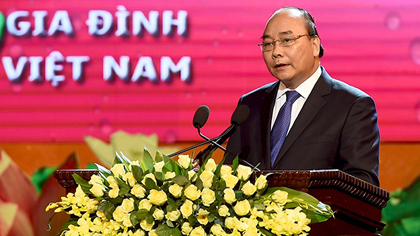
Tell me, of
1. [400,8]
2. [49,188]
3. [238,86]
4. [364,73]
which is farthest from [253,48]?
[49,188]

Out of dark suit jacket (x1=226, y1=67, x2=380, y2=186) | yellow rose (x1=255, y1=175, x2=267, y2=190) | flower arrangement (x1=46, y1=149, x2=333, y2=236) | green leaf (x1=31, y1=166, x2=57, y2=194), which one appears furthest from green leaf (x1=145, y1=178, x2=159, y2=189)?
green leaf (x1=31, y1=166, x2=57, y2=194)

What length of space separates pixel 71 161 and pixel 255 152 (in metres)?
1.96

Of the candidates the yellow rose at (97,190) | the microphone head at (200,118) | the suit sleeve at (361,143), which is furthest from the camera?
the suit sleeve at (361,143)

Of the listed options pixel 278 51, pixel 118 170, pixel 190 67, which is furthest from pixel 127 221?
pixel 190 67

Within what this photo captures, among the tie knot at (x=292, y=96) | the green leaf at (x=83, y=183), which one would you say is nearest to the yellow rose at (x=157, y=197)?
the green leaf at (x=83, y=183)

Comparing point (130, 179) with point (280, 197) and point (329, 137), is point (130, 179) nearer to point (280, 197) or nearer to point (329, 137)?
point (280, 197)

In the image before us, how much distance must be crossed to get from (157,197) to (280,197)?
0.94ft

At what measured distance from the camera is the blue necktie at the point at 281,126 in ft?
6.91

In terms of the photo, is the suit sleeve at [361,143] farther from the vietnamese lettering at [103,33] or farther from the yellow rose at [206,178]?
the vietnamese lettering at [103,33]

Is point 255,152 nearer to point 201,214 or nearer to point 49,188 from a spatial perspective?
point 201,214

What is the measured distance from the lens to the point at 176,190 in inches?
48.1

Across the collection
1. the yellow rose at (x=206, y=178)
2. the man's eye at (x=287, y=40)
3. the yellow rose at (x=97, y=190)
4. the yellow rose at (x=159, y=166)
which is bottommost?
the yellow rose at (x=97, y=190)

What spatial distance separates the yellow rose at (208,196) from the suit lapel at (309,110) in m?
0.83

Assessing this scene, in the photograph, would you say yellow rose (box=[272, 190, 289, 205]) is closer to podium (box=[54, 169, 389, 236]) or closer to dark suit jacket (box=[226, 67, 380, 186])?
podium (box=[54, 169, 389, 236])
